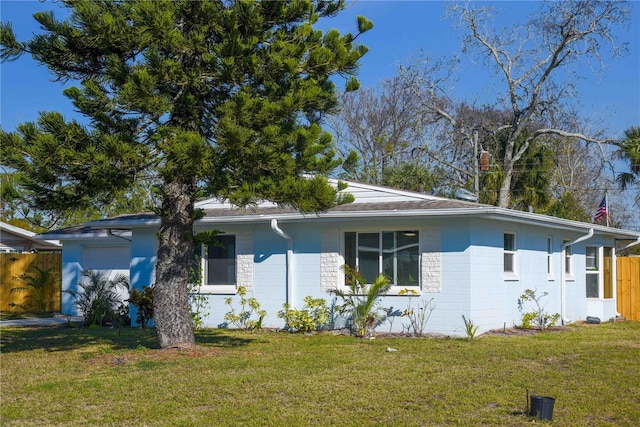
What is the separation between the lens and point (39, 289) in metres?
22.5

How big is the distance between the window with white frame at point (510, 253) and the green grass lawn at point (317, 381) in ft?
8.38

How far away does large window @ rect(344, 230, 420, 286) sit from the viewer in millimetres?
15523

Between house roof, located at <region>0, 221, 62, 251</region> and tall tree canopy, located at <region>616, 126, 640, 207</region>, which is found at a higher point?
tall tree canopy, located at <region>616, 126, 640, 207</region>

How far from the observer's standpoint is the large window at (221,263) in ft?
57.0

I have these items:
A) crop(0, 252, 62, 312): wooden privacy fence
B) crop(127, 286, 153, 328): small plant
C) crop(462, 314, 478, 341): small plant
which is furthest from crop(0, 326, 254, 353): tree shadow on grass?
crop(0, 252, 62, 312): wooden privacy fence

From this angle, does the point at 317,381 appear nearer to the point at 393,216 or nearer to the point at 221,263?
the point at 393,216

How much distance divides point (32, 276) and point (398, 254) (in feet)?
42.8

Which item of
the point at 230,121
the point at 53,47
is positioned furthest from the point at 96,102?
the point at 230,121

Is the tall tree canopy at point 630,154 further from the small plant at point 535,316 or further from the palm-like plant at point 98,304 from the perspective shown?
the palm-like plant at point 98,304

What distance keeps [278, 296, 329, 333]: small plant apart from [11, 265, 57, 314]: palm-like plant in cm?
998

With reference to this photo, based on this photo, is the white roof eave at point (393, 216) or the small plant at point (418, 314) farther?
the small plant at point (418, 314)

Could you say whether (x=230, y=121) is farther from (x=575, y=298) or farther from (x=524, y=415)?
(x=575, y=298)

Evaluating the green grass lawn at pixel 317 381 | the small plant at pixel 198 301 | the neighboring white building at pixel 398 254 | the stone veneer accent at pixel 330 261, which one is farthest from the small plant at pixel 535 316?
the small plant at pixel 198 301

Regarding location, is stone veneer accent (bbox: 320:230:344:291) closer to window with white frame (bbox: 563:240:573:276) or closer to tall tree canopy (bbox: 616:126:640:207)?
window with white frame (bbox: 563:240:573:276)
